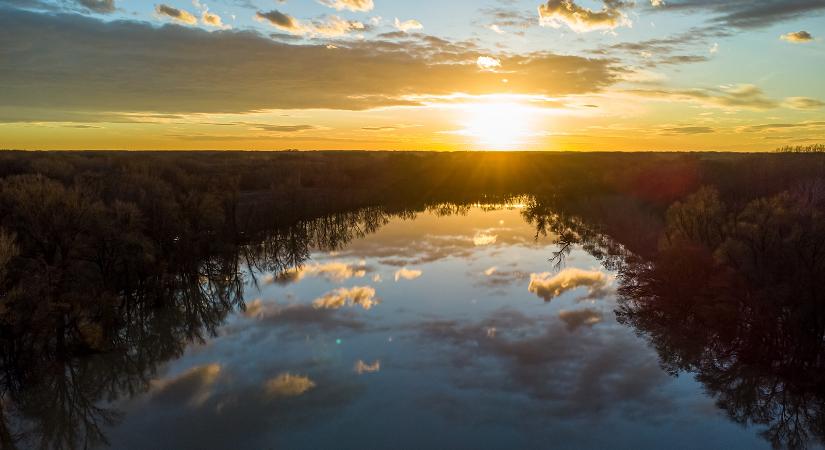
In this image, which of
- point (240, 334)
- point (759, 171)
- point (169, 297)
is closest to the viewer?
point (240, 334)

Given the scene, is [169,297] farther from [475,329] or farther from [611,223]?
[611,223]

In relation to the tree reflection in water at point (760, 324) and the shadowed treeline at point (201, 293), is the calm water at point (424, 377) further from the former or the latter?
the shadowed treeline at point (201, 293)

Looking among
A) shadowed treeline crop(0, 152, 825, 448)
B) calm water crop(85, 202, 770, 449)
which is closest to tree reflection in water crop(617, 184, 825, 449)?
shadowed treeline crop(0, 152, 825, 448)

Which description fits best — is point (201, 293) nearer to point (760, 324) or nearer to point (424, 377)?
point (424, 377)

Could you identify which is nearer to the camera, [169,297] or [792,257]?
[792,257]

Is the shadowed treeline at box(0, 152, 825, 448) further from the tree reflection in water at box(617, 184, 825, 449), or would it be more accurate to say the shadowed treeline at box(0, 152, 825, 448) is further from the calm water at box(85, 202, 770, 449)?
the calm water at box(85, 202, 770, 449)

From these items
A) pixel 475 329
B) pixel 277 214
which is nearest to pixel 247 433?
pixel 475 329

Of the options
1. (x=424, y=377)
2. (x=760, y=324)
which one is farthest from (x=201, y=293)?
(x=760, y=324)

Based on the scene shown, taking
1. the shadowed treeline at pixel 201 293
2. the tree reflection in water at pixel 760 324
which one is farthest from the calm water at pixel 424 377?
the shadowed treeline at pixel 201 293
